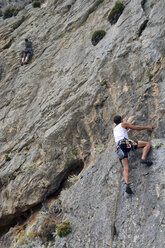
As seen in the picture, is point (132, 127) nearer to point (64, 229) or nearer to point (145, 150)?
point (145, 150)

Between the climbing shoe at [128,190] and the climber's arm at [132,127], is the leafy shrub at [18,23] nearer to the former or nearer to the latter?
the climber's arm at [132,127]

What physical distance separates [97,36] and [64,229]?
1290 centimetres

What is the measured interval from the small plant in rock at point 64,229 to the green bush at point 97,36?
1218 centimetres

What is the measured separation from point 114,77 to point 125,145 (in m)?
5.50

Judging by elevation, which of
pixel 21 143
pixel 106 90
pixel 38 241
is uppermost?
pixel 106 90

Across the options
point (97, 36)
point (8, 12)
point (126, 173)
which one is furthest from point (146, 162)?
point (8, 12)

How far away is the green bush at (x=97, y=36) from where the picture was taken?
17.6 meters

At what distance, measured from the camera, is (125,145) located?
9117mm

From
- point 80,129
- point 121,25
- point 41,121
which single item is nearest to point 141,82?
point 80,129

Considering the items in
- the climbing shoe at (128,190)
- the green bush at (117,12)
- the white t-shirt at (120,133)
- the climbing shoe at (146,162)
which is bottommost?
the climbing shoe at (128,190)

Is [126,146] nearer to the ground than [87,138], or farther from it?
farther from it

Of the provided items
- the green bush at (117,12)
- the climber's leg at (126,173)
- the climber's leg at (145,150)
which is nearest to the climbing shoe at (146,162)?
the climber's leg at (145,150)

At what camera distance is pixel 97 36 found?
1772cm

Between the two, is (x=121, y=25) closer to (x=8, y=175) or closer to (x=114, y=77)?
(x=114, y=77)
